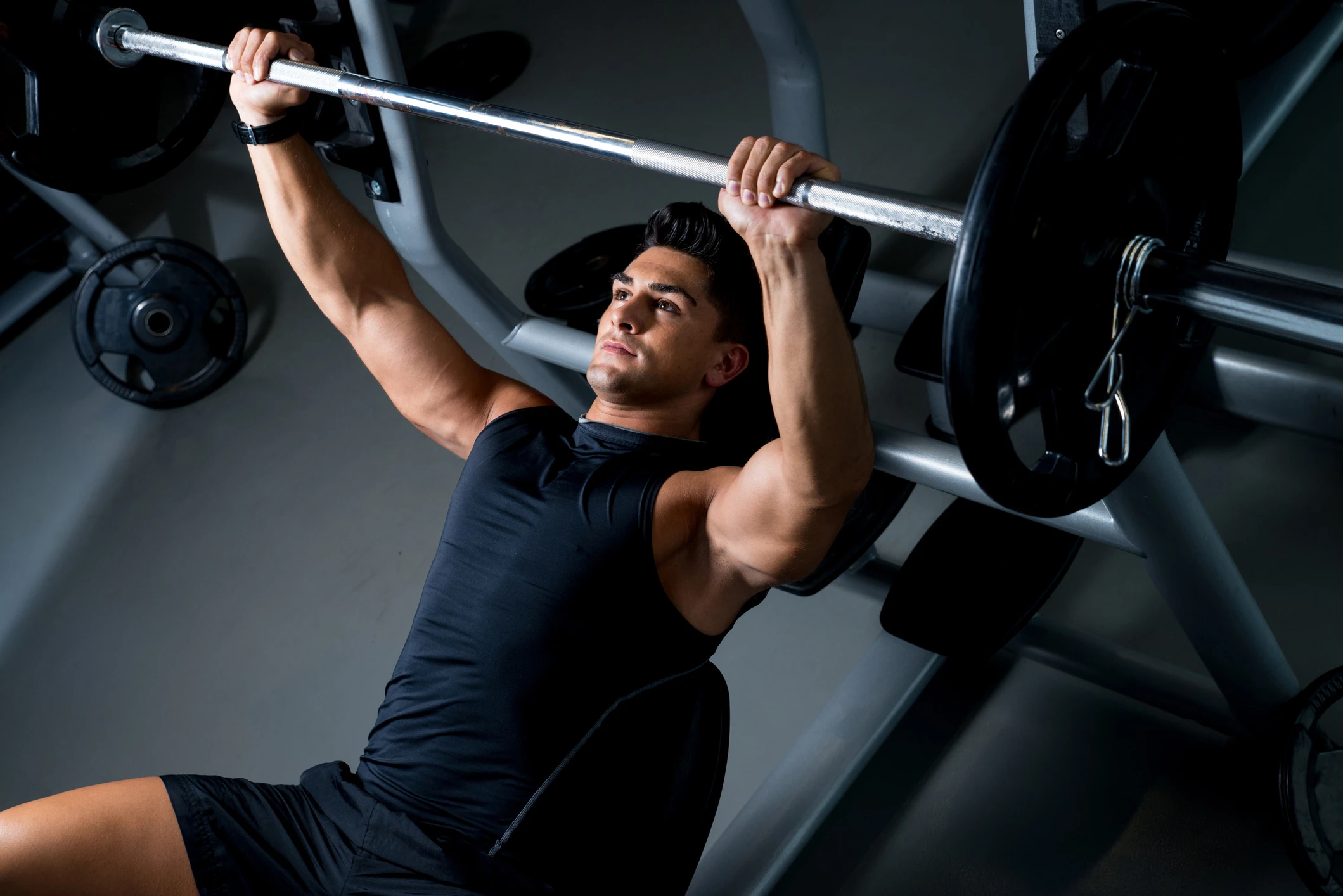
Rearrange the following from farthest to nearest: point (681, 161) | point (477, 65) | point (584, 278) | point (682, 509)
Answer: point (477, 65) < point (584, 278) < point (682, 509) < point (681, 161)

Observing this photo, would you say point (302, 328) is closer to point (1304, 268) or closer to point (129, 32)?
point (129, 32)

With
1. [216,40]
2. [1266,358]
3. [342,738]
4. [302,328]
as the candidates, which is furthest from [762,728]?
[302,328]

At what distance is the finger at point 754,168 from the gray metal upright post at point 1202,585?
55cm

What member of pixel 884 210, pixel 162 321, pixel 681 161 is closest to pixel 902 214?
pixel 884 210

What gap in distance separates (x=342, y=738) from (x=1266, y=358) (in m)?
1.65

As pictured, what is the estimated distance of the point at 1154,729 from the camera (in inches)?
68.3

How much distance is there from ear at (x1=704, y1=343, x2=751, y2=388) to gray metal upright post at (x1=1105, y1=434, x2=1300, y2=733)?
47cm

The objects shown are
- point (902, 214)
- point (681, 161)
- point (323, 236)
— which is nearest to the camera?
point (902, 214)

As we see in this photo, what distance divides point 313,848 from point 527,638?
0.36 metres

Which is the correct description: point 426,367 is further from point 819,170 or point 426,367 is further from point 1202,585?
point 1202,585

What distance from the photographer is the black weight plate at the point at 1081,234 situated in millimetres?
798

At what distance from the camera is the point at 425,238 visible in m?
1.68

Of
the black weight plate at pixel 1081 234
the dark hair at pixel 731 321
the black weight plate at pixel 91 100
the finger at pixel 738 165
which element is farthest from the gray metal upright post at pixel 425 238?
the black weight plate at pixel 1081 234

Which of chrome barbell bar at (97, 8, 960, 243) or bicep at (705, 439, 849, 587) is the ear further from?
chrome barbell bar at (97, 8, 960, 243)
